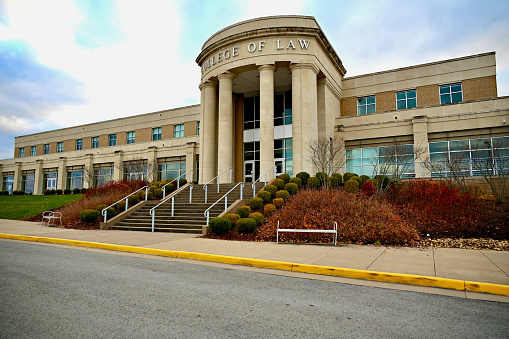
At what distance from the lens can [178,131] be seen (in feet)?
126

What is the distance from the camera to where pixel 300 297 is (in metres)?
5.15

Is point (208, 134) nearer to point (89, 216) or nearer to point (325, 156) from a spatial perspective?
point (325, 156)

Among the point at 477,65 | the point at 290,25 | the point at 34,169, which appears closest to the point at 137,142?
the point at 34,169

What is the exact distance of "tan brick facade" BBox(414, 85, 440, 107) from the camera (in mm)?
26922

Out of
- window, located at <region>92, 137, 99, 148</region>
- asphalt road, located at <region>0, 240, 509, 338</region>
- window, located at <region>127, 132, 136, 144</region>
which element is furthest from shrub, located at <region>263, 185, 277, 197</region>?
window, located at <region>92, 137, 99, 148</region>

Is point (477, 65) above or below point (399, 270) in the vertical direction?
above

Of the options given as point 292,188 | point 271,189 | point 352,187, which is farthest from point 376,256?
point 292,188

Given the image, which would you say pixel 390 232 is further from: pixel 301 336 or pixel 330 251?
pixel 301 336

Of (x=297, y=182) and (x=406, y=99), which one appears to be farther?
(x=406, y=99)

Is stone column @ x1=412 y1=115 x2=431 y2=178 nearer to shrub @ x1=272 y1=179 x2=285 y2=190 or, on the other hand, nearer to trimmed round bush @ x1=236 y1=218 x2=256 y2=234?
shrub @ x1=272 y1=179 x2=285 y2=190

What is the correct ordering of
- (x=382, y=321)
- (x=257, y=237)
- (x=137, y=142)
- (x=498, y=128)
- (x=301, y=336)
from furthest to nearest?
(x=137, y=142)
(x=498, y=128)
(x=257, y=237)
(x=382, y=321)
(x=301, y=336)

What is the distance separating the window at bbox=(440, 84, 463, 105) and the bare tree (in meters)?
8.93

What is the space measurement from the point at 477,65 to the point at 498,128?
576cm

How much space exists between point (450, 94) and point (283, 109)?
13.4 m
